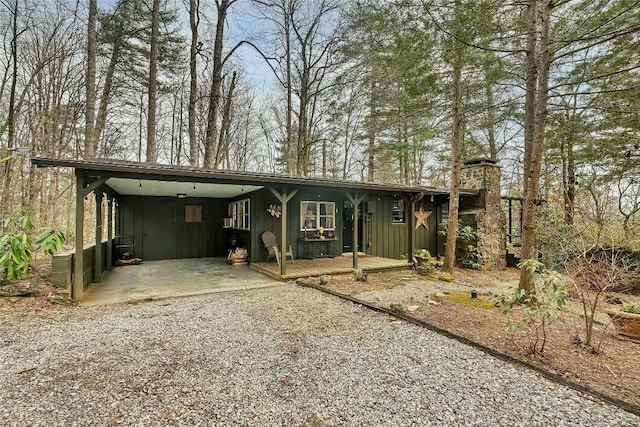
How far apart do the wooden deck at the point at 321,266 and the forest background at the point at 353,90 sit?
2.99m

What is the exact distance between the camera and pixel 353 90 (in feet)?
40.1

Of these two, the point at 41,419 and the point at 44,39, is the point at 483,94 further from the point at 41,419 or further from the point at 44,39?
the point at 44,39

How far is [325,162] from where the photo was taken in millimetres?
15742

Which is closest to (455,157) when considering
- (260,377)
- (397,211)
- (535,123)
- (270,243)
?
(535,123)

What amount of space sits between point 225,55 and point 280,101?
12.9ft

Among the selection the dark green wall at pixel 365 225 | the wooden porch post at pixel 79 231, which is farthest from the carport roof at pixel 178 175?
the dark green wall at pixel 365 225

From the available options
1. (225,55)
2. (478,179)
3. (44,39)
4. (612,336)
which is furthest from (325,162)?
(612,336)

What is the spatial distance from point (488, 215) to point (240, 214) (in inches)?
276

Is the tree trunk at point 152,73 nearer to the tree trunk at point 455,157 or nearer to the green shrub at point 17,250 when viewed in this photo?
the green shrub at point 17,250

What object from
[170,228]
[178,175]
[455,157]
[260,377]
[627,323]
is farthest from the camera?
[170,228]

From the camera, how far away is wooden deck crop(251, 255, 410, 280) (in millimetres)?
6540

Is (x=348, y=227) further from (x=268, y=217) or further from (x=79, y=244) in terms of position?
(x=79, y=244)

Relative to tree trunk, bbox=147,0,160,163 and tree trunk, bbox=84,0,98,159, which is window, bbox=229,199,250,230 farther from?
tree trunk, bbox=84,0,98,159

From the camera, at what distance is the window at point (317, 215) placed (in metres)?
8.38
